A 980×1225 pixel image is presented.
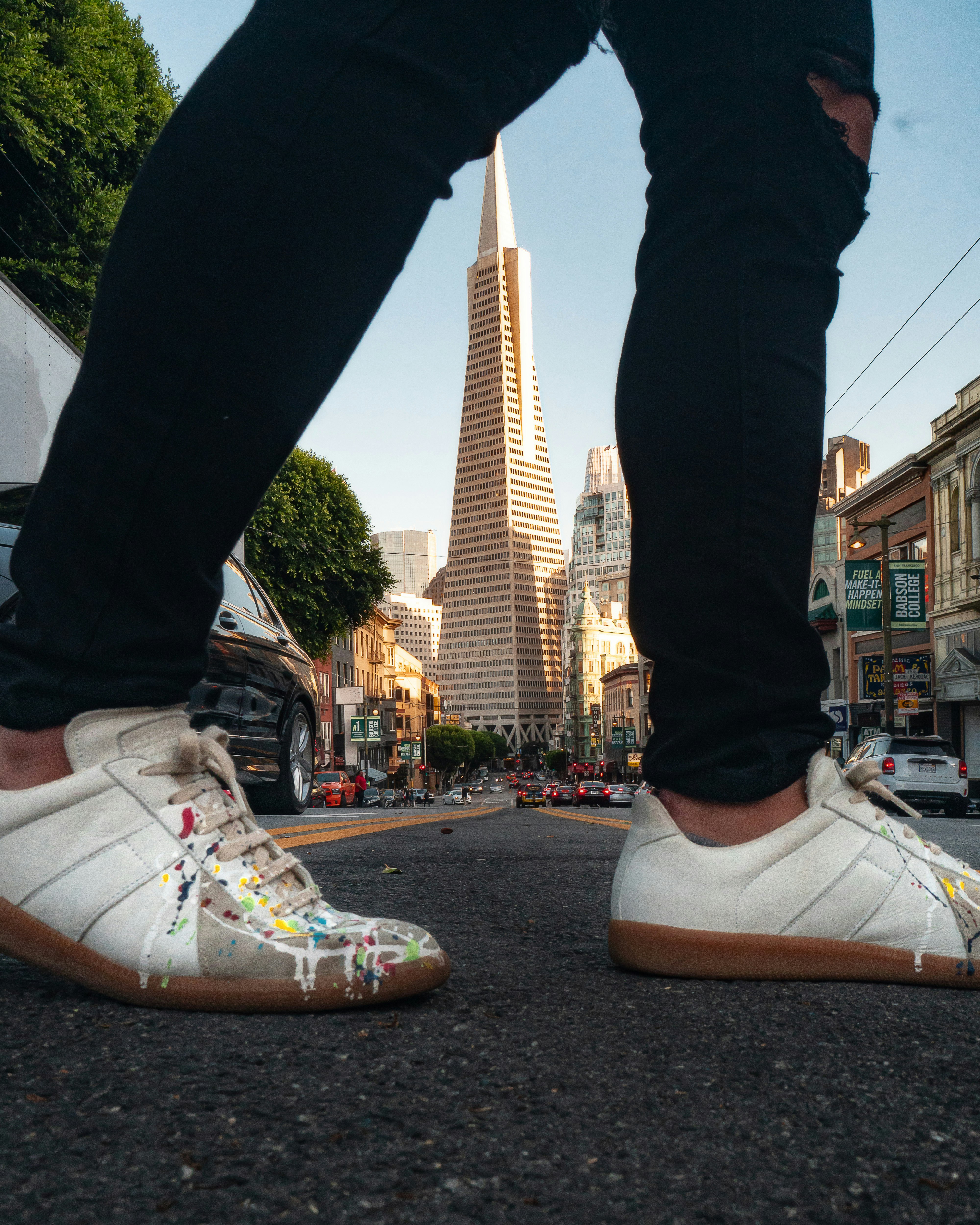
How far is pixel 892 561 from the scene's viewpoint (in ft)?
84.3

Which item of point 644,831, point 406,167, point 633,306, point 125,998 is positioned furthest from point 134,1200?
point 633,306

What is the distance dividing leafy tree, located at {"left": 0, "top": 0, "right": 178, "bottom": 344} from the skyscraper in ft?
371

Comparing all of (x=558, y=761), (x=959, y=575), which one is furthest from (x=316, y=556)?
(x=558, y=761)

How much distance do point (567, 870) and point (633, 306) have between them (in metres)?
1.63

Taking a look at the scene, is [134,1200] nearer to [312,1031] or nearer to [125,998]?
[312,1031]

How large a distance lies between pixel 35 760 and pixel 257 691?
440 cm

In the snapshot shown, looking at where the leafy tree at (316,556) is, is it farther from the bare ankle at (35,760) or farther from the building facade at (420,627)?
the building facade at (420,627)

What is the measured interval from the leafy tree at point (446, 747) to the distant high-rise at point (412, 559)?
56.3 meters

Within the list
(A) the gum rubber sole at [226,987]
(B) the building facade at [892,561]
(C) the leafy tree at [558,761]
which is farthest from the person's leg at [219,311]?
(C) the leafy tree at [558,761]

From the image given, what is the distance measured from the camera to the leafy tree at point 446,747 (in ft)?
320

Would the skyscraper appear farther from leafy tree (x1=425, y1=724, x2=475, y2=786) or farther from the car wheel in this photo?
the car wheel

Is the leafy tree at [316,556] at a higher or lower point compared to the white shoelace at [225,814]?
higher

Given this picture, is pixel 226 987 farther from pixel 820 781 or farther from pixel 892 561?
pixel 892 561

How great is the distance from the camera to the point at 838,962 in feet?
3.86
